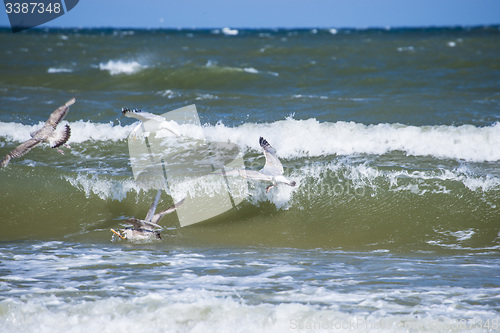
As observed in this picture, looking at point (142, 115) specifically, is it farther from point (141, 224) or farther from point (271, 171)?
point (271, 171)

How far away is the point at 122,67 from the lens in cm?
1903

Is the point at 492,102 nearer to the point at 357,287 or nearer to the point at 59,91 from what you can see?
the point at 357,287

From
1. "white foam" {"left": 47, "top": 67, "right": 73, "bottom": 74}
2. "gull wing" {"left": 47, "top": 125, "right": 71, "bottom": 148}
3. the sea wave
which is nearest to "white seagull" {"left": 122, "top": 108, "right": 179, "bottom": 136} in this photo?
"gull wing" {"left": 47, "top": 125, "right": 71, "bottom": 148}

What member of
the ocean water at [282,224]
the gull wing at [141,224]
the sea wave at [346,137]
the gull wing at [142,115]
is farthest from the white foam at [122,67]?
the gull wing at [141,224]

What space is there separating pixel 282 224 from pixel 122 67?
44.8 ft

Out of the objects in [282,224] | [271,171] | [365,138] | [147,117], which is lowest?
[282,224]

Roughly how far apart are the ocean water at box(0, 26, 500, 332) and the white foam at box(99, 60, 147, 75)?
3.66 metres

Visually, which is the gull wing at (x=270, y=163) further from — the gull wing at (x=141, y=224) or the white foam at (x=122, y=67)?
the white foam at (x=122, y=67)

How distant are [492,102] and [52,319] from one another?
11509 mm

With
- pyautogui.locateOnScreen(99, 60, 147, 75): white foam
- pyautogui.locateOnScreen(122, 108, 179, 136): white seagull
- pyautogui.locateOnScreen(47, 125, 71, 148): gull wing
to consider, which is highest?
pyautogui.locateOnScreen(99, 60, 147, 75): white foam

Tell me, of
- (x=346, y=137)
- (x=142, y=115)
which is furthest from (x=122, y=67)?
(x=142, y=115)

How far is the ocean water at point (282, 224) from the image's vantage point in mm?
4301

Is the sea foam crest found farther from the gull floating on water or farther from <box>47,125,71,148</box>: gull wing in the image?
the gull floating on water

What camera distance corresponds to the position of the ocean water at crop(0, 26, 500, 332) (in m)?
4.30
